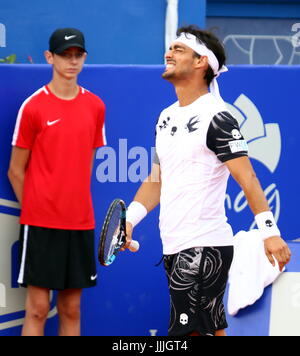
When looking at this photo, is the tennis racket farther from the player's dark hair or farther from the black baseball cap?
the black baseball cap

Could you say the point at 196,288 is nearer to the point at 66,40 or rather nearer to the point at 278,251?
the point at 278,251

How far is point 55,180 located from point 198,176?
1.16 metres

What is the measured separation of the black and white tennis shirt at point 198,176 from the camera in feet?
16.6

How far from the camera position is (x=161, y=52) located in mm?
8883

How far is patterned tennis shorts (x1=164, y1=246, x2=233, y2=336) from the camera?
5.09 metres

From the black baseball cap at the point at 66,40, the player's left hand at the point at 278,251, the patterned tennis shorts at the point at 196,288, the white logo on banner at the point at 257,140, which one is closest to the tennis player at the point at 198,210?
the patterned tennis shorts at the point at 196,288

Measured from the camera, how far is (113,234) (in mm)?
5223

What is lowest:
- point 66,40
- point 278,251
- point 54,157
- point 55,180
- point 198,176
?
point 278,251

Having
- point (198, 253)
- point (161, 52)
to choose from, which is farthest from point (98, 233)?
point (161, 52)

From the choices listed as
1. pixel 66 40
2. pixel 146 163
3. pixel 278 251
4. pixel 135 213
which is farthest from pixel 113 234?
pixel 66 40

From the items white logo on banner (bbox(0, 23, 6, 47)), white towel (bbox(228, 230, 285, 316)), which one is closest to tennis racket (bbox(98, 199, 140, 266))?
white towel (bbox(228, 230, 285, 316))

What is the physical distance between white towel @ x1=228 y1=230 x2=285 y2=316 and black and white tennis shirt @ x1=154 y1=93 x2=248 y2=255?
1.37 ft

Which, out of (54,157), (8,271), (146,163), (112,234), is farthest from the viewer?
(146,163)

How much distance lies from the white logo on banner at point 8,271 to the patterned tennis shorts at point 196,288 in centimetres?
A: 142
